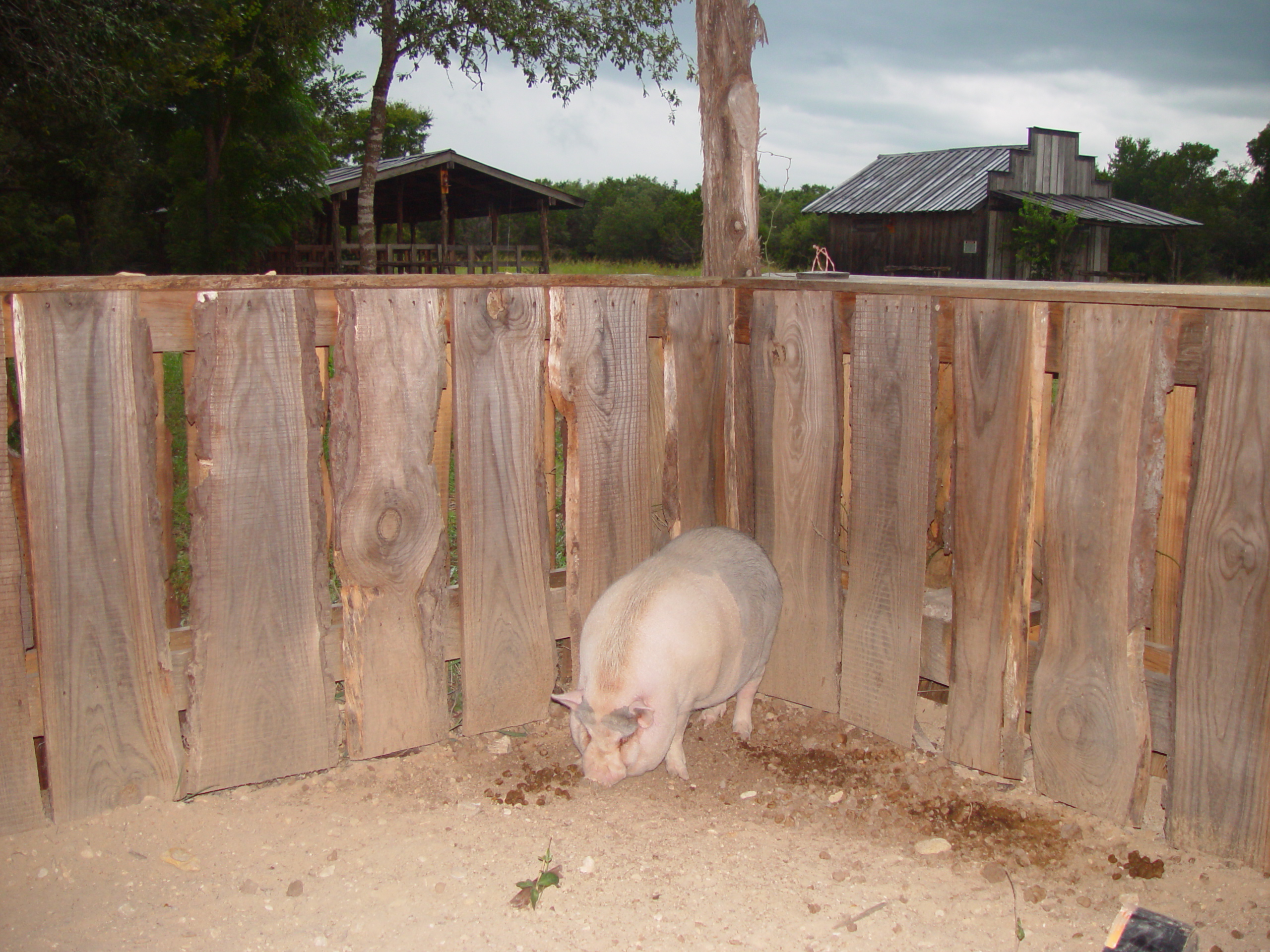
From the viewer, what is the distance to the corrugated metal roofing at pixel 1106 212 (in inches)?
1159

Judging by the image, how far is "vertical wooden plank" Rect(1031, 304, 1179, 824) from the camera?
124 inches

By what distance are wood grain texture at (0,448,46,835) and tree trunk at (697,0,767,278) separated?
299 centimetres

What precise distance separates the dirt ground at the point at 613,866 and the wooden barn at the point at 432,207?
72.0ft

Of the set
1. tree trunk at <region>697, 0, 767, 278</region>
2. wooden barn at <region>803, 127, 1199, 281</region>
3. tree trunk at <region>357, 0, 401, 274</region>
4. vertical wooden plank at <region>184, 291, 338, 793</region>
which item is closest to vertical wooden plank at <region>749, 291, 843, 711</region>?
tree trunk at <region>697, 0, 767, 278</region>

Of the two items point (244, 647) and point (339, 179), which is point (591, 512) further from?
point (339, 179)

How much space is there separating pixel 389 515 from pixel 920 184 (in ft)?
106

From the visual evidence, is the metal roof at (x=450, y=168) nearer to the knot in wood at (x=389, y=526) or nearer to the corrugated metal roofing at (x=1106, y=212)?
the corrugated metal roofing at (x=1106, y=212)

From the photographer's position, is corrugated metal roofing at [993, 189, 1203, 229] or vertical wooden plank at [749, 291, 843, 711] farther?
corrugated metal roofing at [993, 189, 1203, 229]

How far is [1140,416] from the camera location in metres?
3.15

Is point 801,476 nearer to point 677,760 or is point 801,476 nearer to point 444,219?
point 677,760

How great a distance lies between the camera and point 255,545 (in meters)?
3.55

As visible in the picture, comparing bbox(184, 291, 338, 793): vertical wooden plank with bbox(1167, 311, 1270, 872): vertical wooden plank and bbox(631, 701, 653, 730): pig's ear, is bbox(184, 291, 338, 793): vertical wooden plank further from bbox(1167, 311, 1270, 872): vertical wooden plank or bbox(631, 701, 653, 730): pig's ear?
bbox(1167, 311, 1270, 872): vertical wooden plank

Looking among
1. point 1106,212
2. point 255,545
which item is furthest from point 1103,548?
point 1106,212

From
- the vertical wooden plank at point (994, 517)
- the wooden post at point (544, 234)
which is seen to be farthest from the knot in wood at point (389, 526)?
the wooden post at point (544, 234)
